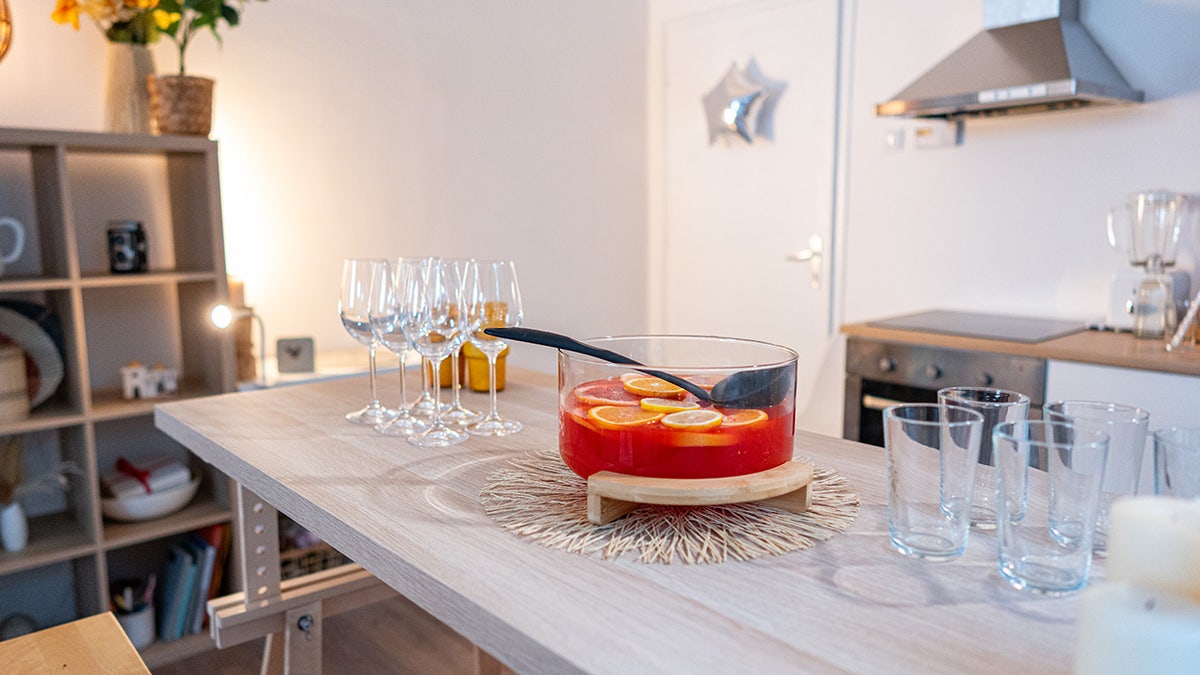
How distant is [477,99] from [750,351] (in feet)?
8.76

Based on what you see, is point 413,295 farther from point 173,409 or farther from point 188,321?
point 188,321

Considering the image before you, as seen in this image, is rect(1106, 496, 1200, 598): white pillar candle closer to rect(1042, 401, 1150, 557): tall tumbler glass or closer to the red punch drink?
rect(1042, 401, 1150, 557): tall tumbler glass

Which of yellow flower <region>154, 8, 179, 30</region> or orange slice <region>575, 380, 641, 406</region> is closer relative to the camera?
orange slice <region>575, 380, 641, 406</region>

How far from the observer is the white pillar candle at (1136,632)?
0.46 metres

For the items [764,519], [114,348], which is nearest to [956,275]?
[764,519]

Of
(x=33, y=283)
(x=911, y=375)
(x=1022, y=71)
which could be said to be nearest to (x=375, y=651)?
(x=33, y=283)

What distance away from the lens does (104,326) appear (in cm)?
257

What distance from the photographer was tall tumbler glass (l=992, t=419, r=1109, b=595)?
656mm

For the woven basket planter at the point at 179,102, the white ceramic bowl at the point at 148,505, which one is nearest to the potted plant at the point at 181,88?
the woven basket planter at the point at 179,102

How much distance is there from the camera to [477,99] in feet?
11.1

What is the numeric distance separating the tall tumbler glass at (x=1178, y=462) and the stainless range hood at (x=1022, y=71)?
6.61 feet

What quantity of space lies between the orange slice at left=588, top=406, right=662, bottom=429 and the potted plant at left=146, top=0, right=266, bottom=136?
195 cm

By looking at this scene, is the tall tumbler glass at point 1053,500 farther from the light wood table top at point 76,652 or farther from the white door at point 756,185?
the white door at point 756,185

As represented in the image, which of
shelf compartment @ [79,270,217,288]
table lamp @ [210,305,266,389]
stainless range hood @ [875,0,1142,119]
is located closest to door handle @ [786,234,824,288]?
stainless range hood @ [875,0,1142,119]
